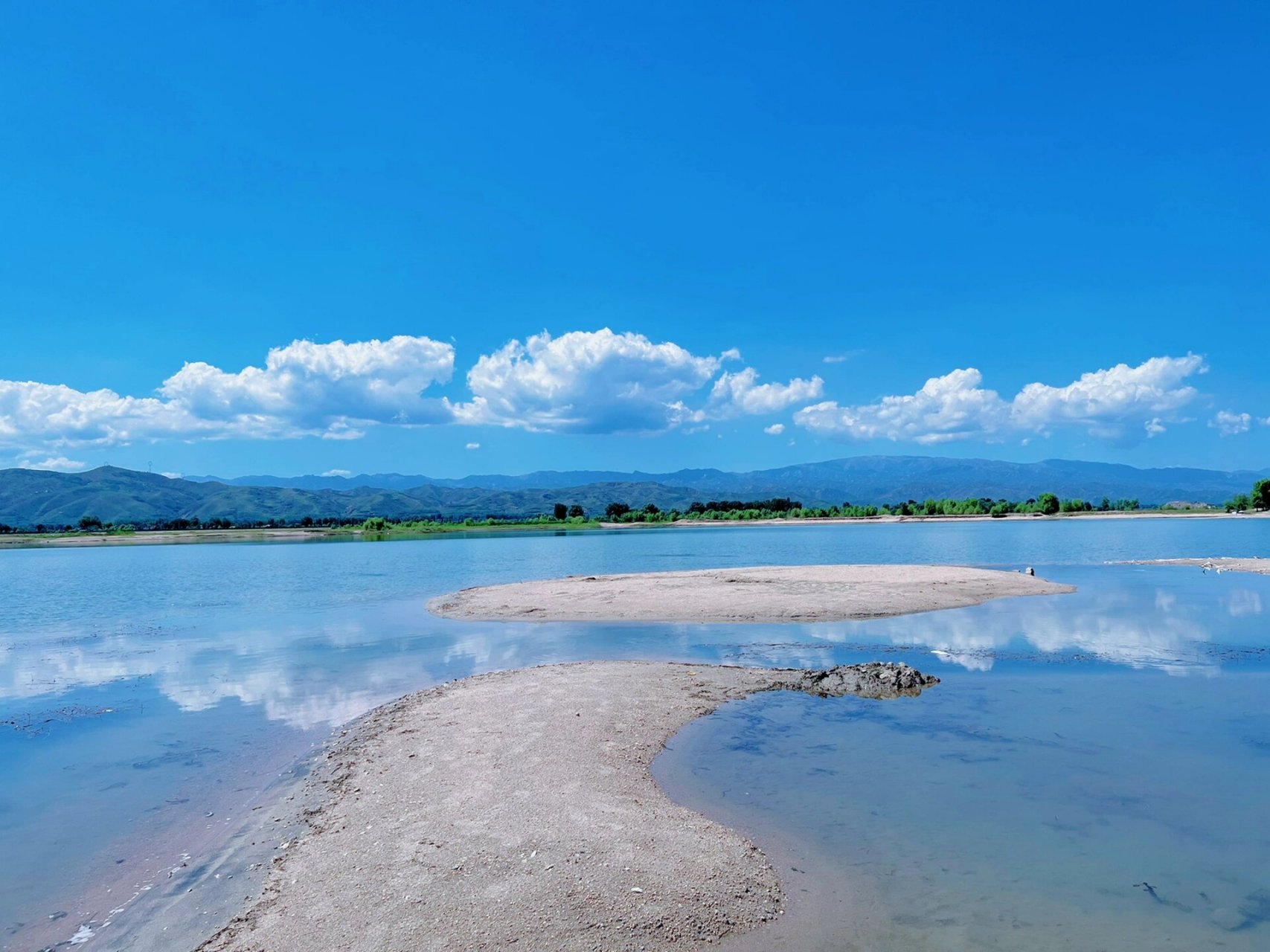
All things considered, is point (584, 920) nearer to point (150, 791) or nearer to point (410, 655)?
point (150, 791)

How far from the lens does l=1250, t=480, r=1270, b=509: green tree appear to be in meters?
152

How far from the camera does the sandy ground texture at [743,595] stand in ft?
105

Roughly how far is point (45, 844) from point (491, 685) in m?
9.48

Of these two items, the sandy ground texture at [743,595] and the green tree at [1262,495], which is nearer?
the sandy ground texture at [743,595]

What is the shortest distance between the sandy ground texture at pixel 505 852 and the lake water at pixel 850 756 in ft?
2.83

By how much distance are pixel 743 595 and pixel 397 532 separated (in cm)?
14574

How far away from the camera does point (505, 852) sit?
927 centimetres

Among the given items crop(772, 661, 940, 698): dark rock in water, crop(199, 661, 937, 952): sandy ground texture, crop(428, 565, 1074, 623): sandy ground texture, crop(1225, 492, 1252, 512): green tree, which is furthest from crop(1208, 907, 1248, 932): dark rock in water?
Result: crop(1225, 492, 1252, 512): green tree

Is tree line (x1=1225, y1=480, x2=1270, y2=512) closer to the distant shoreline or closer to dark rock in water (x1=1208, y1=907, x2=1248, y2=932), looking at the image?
the distant shoreline

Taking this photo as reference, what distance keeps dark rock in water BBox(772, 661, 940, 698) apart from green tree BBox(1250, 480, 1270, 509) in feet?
591

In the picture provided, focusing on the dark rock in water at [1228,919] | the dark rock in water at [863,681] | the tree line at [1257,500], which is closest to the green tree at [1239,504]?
the tree line at [1257,500]

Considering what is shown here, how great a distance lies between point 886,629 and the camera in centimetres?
2777

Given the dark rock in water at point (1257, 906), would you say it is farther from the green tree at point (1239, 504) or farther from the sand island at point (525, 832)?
the green tree at point (1239, 504)

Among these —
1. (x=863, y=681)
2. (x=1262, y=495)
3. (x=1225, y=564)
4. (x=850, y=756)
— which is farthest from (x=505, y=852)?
(x=1262, y=495)
